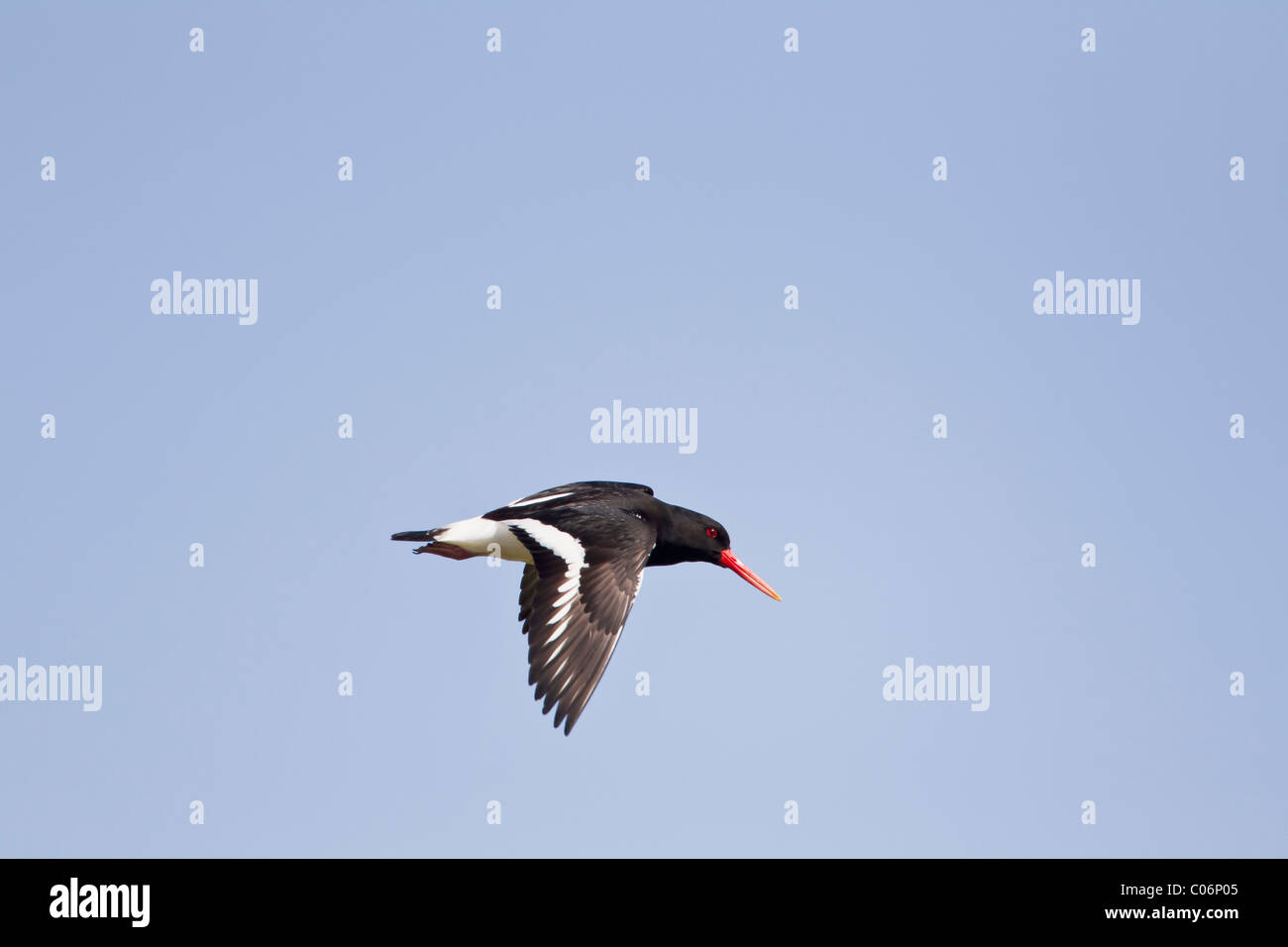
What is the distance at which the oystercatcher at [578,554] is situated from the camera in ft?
38.5

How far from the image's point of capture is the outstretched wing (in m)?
11.6

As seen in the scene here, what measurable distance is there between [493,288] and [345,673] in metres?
5.37

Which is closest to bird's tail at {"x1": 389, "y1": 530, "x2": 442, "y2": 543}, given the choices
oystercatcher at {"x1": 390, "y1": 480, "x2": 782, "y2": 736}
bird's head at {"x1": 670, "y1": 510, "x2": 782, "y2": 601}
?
oystercatcher at {"x1": 390, "y1": 480, "x2": 782, "y2": 736}

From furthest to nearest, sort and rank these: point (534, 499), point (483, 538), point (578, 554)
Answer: point (534, 499), point (483, 538), point (578, 554)

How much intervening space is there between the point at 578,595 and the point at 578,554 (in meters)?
0.67

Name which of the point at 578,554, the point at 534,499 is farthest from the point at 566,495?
the point at 578,554

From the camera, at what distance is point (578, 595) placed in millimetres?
12281

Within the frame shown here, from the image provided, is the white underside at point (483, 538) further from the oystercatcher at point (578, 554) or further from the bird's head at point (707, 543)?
the bird's head at point (707, 543)

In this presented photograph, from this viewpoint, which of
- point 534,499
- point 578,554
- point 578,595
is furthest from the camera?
point 534,499

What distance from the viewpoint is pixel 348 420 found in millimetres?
19766

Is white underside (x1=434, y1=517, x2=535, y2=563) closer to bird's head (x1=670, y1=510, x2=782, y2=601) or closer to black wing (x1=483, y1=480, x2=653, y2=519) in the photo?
black wing (x1=483, y1=480, x2=653, y2=519)

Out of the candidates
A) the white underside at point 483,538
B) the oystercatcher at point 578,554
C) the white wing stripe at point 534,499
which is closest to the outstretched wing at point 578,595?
the oystercatcher at point 578,554

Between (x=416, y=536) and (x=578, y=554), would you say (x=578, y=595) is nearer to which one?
(x=578, y=554)

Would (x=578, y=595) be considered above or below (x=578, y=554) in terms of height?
below
